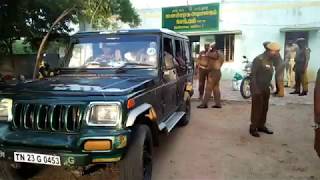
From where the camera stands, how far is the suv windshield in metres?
5.17

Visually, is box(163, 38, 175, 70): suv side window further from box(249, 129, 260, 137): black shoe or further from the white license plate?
the white license plate

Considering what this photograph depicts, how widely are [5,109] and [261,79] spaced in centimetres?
441

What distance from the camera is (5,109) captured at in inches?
151

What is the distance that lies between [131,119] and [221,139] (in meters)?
3.35

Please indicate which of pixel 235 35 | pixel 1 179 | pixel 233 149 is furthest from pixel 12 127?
pixel 235 35

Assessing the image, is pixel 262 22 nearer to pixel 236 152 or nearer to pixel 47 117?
pixel 236 152

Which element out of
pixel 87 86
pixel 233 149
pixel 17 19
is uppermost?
pixel 17 19

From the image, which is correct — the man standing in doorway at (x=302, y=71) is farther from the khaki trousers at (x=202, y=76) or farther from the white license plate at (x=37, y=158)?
the white license plate at (x=37, y=158)

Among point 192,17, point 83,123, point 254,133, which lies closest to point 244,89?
point 254,133

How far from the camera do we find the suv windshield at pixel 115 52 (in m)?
5.17

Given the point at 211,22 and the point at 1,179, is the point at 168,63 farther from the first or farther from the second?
the point at 211,22

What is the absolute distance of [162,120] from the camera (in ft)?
17.1

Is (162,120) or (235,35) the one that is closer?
(162,120)

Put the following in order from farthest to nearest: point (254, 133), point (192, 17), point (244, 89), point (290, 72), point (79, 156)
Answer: point (192, 17)
point (290, 72)
point (244, 89)
point (254, 133)
point (79, 156)
